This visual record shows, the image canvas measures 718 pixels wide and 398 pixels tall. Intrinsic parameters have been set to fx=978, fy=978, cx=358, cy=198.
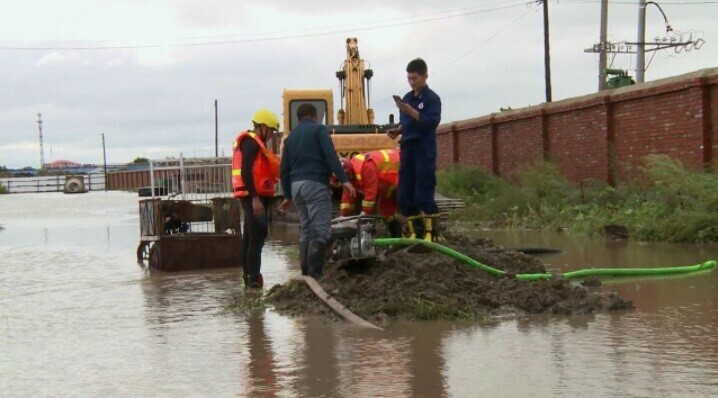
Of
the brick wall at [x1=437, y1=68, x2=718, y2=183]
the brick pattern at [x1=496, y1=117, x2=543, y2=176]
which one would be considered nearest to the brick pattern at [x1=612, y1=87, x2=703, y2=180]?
the brick wall at [x1=437, y1=68, x2=718, y2=183]

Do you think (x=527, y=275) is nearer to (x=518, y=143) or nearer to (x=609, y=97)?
(x=609, y=97)

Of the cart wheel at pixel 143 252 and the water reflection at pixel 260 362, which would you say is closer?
the water reflection at pixel 260 362

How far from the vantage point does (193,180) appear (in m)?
16.2

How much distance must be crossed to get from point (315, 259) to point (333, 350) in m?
2.25

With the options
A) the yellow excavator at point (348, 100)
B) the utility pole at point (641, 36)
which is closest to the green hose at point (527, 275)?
the yellow excavator at point (348, 100)

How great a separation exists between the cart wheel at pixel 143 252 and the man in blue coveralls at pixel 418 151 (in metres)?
5.27

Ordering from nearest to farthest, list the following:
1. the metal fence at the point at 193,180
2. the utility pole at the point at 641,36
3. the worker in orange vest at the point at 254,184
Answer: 1. the worker in orange vest at the point at 254,184
2. the metal fence at the point at 193,180
3. the utility pole at the point at 641,36

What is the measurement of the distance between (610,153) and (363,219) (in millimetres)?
13191

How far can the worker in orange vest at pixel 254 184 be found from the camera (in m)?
10.2

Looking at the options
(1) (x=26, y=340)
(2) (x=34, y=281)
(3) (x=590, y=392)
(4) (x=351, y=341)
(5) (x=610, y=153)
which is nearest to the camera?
(3) (x=590, y=392)

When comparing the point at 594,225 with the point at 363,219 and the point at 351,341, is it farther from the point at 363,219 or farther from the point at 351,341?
the point at 351,341

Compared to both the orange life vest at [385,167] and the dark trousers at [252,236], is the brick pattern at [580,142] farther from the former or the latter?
the dark trousers at [252,236]

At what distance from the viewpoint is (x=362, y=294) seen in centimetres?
852

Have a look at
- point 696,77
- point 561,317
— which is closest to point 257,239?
point 561,317
